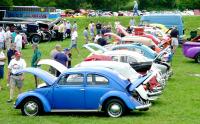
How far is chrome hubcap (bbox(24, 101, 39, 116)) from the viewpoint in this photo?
15.9 m

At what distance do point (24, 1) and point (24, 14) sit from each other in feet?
73.2

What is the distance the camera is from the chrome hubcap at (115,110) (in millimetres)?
15494

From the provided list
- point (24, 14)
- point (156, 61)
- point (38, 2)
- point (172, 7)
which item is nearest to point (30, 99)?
point (156, 61)

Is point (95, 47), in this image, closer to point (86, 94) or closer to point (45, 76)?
point (45, 76)

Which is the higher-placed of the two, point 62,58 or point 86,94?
point 62,58

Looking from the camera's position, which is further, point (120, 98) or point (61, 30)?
point (61, 30)

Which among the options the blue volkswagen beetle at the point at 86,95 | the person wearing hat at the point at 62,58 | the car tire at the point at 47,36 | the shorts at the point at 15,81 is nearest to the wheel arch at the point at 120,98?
the blue volkswagen beetle at the point at 86,95

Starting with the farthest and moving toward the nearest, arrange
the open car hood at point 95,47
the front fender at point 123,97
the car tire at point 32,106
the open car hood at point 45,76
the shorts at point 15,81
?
the open car hood at point 95,47 → the shorts at point 15,81 → the open car hood at point 45,76 → the car tire at point 32,106 → the front fender at point 123,97

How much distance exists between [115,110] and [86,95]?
2.71ft

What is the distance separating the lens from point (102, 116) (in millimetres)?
15781

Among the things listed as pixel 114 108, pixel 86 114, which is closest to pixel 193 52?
pixel 86 114

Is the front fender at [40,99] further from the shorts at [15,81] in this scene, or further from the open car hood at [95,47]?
the open car hood at [95,47]

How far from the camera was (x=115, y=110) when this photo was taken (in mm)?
15547

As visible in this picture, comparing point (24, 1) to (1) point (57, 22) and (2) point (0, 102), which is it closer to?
(1) point (57, 22)
